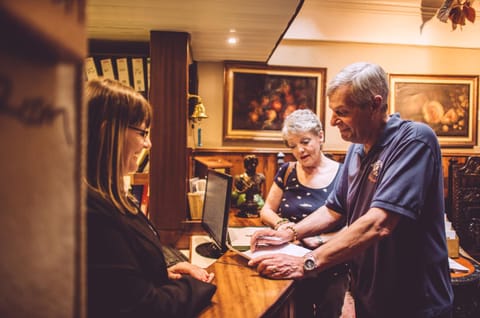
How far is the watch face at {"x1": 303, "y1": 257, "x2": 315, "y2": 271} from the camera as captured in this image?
4.39ft

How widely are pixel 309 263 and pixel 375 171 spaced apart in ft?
1.47

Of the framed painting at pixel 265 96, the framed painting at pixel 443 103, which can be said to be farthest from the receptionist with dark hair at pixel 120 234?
the framed painting at pixel 443 103

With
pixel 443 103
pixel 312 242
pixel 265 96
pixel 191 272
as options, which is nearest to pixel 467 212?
pixel 443 103

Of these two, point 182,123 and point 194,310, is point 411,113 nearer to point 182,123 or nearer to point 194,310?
point 182,123

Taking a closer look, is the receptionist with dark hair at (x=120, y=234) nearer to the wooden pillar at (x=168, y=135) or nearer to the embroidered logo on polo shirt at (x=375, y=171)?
the embroidered logo on polo shirt at (x=375, y=171)

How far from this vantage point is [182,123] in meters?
2.86

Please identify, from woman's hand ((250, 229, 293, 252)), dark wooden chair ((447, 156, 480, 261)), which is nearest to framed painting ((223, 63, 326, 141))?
dark wooden chair ((447, 156, 480, 261))

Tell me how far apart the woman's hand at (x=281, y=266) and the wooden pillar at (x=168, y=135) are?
1501 mm

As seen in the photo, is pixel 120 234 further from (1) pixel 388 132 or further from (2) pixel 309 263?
(1) pixel 388 132

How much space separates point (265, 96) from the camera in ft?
14.0

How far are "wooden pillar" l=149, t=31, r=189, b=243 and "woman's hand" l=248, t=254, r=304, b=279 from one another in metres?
1.50

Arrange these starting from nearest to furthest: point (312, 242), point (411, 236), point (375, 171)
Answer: point (411, 236)
point (375, 171)
point (312, 242)

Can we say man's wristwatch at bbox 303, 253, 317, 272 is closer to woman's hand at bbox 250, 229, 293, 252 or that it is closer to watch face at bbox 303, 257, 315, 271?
watch face at bbox 303, 257, 315, 271

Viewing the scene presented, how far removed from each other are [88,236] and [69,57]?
1.94 feet
